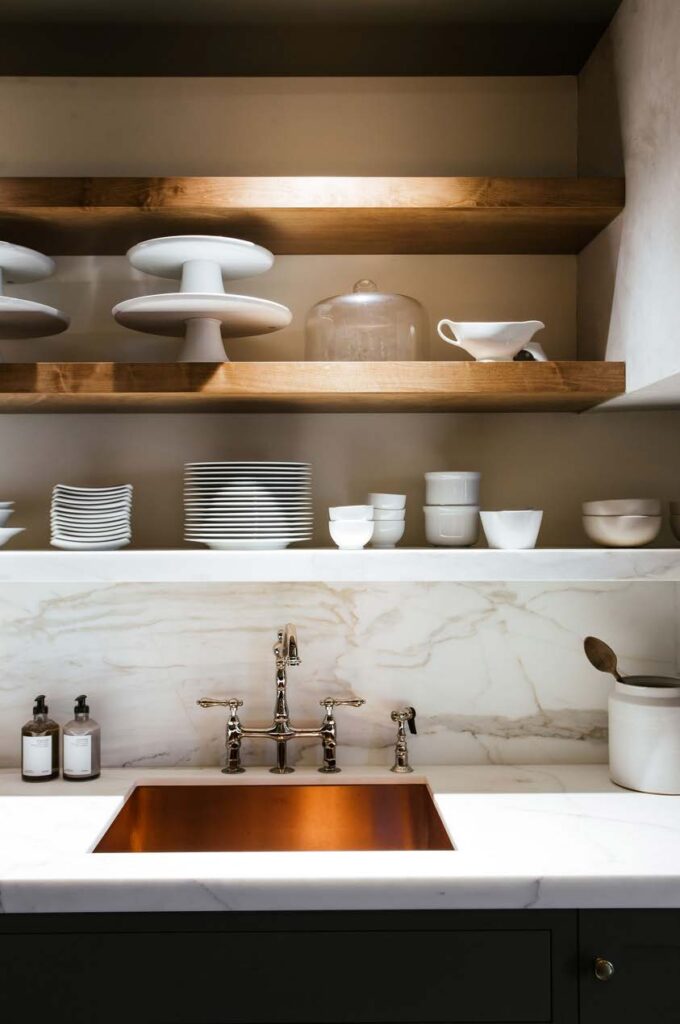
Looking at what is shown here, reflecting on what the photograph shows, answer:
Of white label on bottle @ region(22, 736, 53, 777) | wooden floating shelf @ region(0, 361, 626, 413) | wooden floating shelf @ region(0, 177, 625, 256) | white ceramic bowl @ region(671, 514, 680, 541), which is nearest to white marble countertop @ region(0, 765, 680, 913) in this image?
white label on bottle @ region(22, 736, 53, 777)

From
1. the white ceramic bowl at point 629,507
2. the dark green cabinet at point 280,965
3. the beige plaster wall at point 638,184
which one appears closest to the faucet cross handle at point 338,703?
the dark green cabinet at point 280,965

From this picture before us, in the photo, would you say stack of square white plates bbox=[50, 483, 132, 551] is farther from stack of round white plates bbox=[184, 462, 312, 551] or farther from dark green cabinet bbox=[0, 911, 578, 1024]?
dark green cabinet bbox=[0, 911, 578, 1024]

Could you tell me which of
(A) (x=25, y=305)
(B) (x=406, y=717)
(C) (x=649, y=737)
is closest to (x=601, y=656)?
(C) (x=649, y=737)

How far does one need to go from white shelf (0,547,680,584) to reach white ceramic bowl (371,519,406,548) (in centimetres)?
11

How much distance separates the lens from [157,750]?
1.90 meters

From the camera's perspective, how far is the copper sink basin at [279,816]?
1.78 m

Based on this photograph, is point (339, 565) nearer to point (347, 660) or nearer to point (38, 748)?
point (347, 660)

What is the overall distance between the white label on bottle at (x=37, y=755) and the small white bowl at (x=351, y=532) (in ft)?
2.54

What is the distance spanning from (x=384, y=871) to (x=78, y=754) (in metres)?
0.78

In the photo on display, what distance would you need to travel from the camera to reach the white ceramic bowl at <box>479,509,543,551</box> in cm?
163

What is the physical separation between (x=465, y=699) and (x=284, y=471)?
0.69m

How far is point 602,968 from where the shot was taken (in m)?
1.33

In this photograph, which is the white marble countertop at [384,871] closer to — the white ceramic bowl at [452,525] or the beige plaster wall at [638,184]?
the white ceramic bowl at [452,525]

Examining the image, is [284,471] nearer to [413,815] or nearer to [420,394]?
[420,394]
